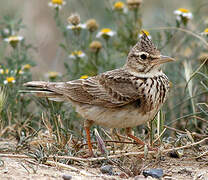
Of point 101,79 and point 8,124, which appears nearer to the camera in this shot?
point 101,79

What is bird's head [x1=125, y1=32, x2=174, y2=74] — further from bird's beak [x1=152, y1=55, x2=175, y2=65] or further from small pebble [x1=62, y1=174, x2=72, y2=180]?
small pebble [x1=62, y1=174, x2=72, y2=180]

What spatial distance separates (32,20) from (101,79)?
7.14 m

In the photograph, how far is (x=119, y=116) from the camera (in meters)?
4.43

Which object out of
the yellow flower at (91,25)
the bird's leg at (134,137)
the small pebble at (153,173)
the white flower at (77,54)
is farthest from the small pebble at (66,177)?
the yellow flower at (91,25)

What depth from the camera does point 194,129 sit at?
551cm

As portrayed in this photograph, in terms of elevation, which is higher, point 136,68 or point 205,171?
point 136,68

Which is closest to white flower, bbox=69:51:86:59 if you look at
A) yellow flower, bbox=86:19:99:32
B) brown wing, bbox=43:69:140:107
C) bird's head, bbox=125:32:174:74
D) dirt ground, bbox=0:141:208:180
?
yellow flower, bbox=86:19:99:32

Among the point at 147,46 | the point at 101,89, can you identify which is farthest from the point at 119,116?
the point at 147,46

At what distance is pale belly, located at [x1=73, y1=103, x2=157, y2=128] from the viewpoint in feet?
14.3

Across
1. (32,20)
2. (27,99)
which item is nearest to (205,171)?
(27,99)

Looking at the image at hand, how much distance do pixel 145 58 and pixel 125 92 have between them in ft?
1.34

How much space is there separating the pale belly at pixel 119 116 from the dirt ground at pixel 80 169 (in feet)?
1.14

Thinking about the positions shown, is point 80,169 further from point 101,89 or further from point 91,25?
point 91,25

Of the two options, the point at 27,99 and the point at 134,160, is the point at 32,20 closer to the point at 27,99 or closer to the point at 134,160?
the point at 27,99
